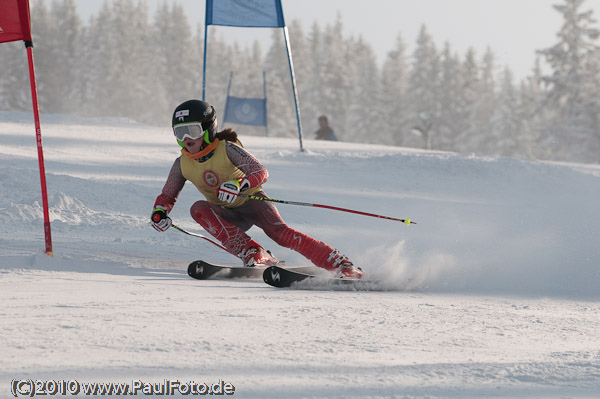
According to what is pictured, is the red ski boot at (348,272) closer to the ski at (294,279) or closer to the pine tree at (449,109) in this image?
the ski at (294,279)

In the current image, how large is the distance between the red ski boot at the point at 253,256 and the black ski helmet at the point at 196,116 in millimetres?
790

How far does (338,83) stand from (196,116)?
58.1 meters

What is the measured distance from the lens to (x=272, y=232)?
4.64 metres

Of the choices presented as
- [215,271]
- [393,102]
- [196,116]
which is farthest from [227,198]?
[393,102]

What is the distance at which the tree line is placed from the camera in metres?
38.8

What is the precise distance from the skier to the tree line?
117ft

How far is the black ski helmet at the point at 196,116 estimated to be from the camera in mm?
4359

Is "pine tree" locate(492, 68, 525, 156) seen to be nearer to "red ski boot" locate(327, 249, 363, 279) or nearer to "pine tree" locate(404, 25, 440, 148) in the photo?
"pine tree" locate(404, 25, 440, 148)

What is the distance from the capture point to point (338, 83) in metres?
61.5

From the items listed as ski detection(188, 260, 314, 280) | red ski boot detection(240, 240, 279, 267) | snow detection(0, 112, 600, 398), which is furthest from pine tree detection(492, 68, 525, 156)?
ski detection(188, 260, 314, 280)

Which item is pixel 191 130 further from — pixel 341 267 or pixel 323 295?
pixel 323 295

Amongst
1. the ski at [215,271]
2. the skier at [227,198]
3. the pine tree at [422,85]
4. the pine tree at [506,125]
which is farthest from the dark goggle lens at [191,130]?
the pine tree at [506,125]

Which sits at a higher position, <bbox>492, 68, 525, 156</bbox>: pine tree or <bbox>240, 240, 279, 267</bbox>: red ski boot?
<bbox>492, 68, 525, 156</bbox>: pine tree

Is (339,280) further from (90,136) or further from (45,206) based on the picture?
(90,136)
